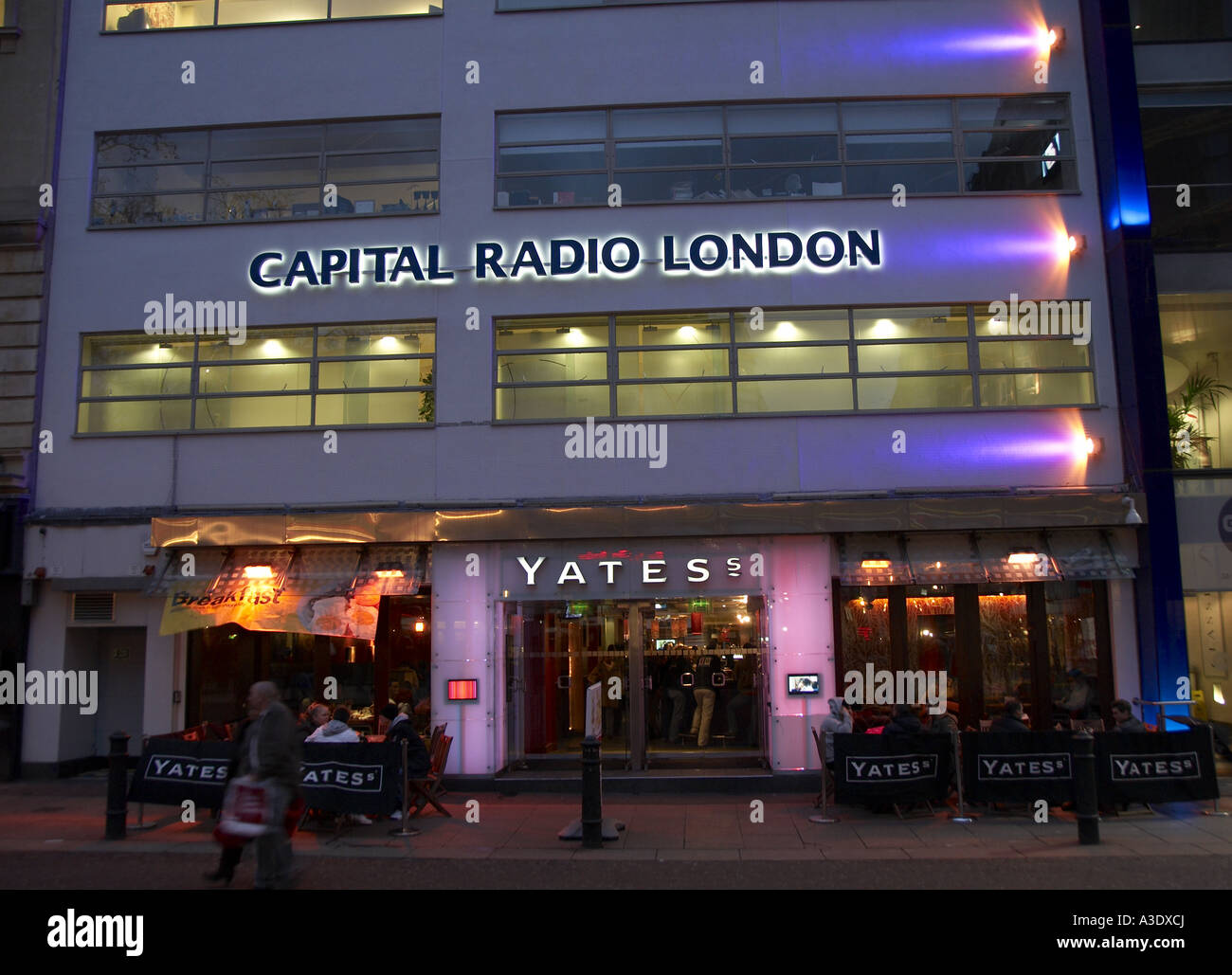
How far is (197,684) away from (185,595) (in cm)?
175

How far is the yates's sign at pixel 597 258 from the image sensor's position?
14602mm

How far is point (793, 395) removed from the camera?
14.5 meters

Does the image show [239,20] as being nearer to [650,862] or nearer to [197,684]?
[197,684]

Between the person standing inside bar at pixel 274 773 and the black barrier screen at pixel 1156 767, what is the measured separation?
29.6 ft

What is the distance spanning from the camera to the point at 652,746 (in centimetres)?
1399

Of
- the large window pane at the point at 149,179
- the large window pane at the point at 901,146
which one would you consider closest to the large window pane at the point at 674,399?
the large window pane at the point at 901,146

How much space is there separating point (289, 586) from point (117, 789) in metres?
3.94

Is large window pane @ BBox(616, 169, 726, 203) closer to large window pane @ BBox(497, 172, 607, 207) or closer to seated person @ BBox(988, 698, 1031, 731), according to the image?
large window pane @ BBox(497, 172, 607, 207)

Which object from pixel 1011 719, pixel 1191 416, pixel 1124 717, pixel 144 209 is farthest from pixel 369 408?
pixel 1191 416

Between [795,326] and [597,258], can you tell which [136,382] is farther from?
[795,326]

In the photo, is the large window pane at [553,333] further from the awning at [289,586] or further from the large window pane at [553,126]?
the awning at [289,586]

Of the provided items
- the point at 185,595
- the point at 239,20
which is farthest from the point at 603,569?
the point at 239,20

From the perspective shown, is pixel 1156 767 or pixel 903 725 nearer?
pixel 1156 767

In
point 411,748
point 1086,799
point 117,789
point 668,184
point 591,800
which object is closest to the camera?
point 1086,799
